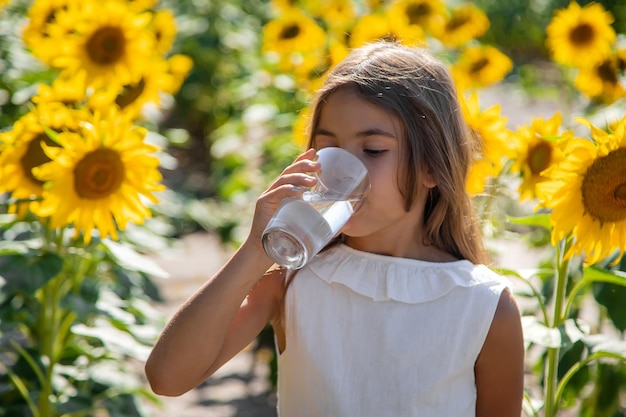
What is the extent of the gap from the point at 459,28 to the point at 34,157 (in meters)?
2.69

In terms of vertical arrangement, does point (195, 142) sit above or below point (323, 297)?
below

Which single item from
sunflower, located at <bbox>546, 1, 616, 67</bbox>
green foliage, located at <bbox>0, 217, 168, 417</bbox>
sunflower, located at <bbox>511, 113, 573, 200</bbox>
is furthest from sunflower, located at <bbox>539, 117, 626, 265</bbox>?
sunflower, located at <bbox>546, 1, 616, 67</bbox>

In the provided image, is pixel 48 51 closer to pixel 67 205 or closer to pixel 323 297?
pixel 67 205

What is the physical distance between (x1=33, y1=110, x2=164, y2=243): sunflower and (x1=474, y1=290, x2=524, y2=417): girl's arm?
888 millimetres

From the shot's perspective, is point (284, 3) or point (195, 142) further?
point (195, 142)

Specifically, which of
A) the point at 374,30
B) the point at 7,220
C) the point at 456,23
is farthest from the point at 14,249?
the point at 456,23

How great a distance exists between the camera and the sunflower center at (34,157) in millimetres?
2281

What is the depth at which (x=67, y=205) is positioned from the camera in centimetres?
222

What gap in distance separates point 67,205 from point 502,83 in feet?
20.8

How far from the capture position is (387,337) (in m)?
1.69

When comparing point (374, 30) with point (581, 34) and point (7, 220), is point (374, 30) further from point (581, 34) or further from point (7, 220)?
point (7, 220)

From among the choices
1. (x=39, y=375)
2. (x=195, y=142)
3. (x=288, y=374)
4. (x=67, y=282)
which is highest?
(x=288, y=374)

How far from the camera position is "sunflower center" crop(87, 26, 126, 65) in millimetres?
3074

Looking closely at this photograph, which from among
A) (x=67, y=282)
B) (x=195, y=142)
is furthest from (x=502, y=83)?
(x=67, y=282)
